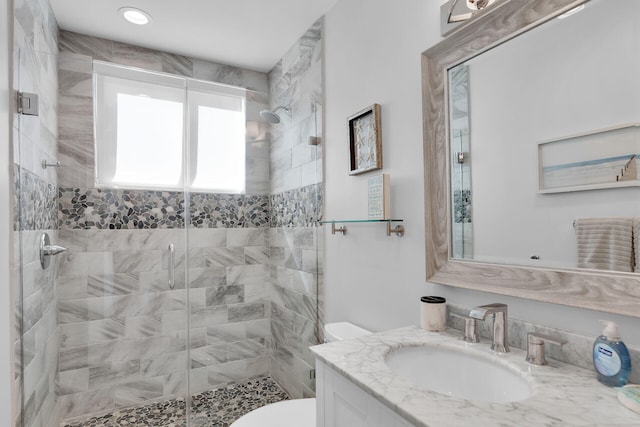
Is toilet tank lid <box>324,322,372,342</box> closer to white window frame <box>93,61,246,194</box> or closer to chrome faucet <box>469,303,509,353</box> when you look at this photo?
chrome faucet <box>469,303,509,353</box>

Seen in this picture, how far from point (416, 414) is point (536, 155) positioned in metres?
0.81

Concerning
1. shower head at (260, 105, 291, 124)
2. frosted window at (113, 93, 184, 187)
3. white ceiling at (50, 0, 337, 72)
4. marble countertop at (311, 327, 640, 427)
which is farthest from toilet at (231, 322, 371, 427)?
white ceiling at (50, 0, 337, 72)

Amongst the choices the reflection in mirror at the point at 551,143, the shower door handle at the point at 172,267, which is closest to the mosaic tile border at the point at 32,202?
the shower door handle at the point at 172,267

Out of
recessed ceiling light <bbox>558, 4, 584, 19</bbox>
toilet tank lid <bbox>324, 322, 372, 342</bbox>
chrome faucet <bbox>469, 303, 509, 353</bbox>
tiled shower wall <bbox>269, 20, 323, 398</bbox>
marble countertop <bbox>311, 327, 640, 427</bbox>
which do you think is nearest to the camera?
marble countertop <bbox>311, 327, 640, 427</bbox>

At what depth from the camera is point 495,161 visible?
1.17m

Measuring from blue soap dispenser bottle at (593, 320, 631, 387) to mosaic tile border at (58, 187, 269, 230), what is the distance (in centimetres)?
175

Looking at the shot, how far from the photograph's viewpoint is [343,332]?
5.60ft

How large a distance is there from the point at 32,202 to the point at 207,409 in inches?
56.7

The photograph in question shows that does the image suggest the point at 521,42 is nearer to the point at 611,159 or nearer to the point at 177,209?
the point at 611,159

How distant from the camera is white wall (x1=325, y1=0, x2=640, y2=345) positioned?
142cm

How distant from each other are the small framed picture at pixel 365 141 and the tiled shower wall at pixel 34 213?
5.02ft

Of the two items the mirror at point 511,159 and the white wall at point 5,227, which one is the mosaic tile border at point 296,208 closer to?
the mirror at point 511,159

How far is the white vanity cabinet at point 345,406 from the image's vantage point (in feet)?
2.79

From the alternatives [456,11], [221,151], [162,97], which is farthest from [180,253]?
[456,11]
